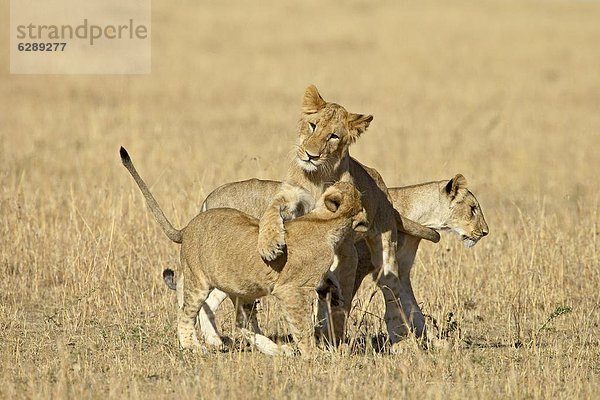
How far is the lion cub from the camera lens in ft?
22.7

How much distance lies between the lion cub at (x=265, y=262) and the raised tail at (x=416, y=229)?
1128 millimetres

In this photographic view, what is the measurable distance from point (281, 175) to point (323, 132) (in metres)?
4.17

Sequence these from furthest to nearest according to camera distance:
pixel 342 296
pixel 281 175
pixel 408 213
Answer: pixel 281 175
pixel 408 213
pixel 342 296

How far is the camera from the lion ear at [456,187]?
28.0ft

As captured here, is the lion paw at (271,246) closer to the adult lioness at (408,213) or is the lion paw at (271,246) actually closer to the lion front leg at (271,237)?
the lion front leg at (271,237)

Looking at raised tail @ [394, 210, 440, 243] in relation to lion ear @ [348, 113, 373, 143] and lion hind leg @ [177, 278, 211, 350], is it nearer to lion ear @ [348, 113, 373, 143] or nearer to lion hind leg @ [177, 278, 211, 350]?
lion ear @ [348, 113, 373, 143]

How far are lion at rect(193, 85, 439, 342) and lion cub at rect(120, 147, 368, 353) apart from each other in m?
0.20

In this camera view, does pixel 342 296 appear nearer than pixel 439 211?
Yes

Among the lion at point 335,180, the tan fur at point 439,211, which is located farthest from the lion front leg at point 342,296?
the tan fur at point 439,211

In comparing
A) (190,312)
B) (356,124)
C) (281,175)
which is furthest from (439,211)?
(281,175)

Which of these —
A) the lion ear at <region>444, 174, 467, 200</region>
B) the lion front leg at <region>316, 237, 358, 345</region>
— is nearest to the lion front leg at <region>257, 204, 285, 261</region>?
the lion front leg at <region>316, 237, 358, 345</region>

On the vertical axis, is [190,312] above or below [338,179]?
below

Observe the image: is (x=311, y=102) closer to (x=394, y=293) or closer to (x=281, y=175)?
Result: (x=394, y=293)

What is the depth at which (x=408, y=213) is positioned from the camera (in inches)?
344
